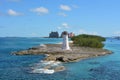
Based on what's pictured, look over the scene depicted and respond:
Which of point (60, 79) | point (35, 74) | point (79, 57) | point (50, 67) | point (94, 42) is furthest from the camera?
point (94, 42)

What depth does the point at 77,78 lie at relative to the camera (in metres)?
47.6

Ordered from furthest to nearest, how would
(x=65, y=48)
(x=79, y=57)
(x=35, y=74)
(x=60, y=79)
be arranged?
(x=65, y=48) < (x=79, y=57) < (x=35, y=74) < (x=60, y=79)

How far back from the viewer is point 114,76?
1973 inches

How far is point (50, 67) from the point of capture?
57.1 m

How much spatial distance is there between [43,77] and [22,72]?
5552 millimetres

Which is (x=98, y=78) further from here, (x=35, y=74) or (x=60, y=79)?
(x=35, y=74)

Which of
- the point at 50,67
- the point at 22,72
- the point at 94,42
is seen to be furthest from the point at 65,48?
the point at 22,72

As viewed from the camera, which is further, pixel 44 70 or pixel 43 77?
pixel 44 70

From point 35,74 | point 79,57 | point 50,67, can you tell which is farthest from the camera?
point 79,57

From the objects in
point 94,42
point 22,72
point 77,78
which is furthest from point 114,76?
point 94,42

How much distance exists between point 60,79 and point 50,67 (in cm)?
1085

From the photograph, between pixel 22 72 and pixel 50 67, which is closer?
pixel 22 72

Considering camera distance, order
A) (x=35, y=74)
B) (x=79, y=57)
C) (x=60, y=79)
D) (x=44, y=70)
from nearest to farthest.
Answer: (x=60, y=79), (x=35, y=74), (x=44, y=70), (x=79, y=57)

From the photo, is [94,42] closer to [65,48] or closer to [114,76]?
[65,48]
